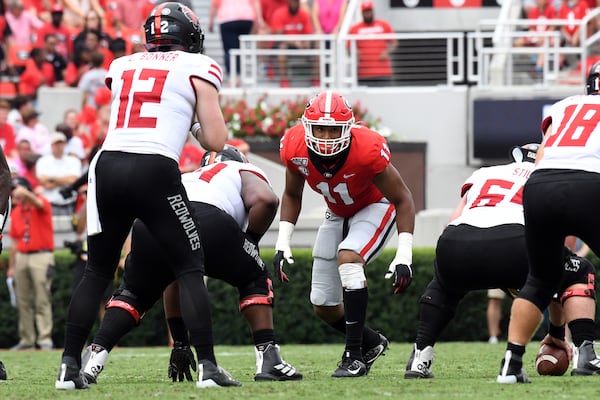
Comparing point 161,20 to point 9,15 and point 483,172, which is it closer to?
point 483,172

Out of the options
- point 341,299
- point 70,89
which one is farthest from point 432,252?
point 70,89

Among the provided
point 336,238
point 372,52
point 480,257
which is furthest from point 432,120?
point 480,257

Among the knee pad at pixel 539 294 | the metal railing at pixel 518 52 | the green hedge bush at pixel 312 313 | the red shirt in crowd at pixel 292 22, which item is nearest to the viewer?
the knee pad at pixel 539 294

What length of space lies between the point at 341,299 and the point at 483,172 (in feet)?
4.16

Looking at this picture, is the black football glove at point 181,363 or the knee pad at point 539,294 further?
A: the black football glove at point 181,363

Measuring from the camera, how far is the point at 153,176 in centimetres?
742

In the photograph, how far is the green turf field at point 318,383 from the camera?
280 inches

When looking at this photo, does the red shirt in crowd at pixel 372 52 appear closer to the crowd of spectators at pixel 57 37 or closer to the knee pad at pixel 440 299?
the crowd of spectators at pixel 57 37

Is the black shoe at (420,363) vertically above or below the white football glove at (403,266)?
below

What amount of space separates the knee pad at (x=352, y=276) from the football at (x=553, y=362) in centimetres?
117

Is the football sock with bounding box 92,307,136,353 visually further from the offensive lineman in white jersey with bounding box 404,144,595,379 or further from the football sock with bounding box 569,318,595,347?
the football sock with bounding box 569,318,595,347

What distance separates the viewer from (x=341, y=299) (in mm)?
9250

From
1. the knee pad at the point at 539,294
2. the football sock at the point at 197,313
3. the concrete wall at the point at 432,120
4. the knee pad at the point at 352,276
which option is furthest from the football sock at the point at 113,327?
the concrete wall at the point at 432,120

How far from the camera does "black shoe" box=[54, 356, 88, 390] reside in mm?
7566
